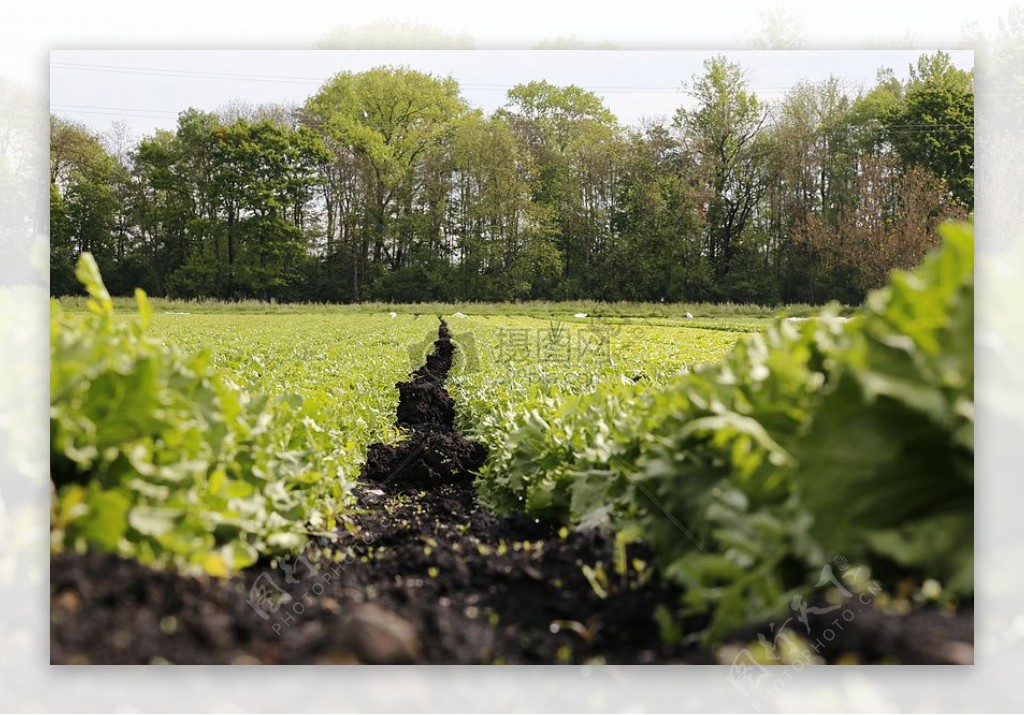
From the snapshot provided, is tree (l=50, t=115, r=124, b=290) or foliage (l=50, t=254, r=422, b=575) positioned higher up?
tree (l=50, t=115, r=124, b=290)

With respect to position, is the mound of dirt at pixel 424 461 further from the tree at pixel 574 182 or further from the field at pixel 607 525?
the tree at pixel 574 182

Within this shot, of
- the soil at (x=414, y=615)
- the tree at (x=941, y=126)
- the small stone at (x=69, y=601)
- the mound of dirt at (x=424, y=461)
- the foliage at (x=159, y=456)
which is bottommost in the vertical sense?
the mound of dirt at (x=424, y=461)

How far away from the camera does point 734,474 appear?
8.47 ft

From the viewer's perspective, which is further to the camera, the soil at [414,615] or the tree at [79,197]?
the tree at [79,197]

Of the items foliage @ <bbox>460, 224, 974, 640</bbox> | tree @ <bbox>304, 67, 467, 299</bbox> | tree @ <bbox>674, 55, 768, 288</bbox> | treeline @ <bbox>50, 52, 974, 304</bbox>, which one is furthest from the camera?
tree @ <bbox>674, 55, 768, 288</bbox>

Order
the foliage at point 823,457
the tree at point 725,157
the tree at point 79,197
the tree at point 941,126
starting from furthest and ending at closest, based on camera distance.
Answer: the tree at point 725,157 → the tree at point 941,126 → the tree at point 79,197 → the foliage at point 823,457

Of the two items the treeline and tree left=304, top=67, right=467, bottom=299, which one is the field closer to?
the treeline

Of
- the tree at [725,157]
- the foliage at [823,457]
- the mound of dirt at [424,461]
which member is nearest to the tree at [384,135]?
the tree at [725,157]

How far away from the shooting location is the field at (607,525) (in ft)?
6.95

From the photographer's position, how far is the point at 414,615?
112 inches

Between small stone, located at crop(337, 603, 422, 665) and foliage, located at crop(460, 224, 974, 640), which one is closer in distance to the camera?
foliage, located at crop(460, 224, 974, 640)

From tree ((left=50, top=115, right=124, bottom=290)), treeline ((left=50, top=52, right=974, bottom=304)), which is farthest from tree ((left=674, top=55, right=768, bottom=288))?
tree ((left=50, top=115, right=124, bottom=290))

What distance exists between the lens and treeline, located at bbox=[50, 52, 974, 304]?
385 inches

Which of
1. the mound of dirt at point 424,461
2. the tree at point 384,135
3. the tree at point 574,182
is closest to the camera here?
the mound of dirt at point 424,461
